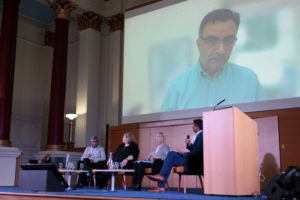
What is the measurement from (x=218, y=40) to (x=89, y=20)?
12.8ft

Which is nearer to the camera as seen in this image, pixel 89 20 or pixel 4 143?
pixel 4 143

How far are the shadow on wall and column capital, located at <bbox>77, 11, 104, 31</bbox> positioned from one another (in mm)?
5503

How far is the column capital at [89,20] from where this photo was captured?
30.4 feet

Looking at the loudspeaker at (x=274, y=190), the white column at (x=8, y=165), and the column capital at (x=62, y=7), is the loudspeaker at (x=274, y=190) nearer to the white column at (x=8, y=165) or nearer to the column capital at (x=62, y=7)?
the white column at (x=8, y=165)

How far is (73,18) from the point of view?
32.6 feet

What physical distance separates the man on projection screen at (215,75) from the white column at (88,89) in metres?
2.61

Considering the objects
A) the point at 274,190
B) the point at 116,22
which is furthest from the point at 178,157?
the point at 116,22

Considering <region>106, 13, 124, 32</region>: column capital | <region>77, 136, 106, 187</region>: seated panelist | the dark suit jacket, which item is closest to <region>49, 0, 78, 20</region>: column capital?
<region>106, 13, 124, 32</region>: column capital

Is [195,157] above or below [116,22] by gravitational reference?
below

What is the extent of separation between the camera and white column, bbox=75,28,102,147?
8.97 metres

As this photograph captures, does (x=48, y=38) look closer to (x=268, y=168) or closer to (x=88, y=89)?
(x=88, y=89)

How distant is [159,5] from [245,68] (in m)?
2.47

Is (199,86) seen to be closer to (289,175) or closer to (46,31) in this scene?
(289,175)

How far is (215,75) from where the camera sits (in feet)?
22.0
